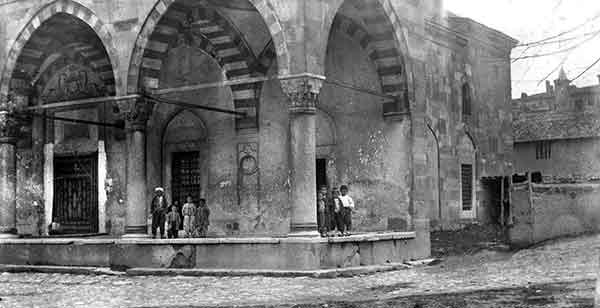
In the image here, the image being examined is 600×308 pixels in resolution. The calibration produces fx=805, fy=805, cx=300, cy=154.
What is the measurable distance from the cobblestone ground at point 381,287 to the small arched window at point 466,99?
8.34 m

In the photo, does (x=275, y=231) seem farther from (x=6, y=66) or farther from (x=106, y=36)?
(x=6, y=66)

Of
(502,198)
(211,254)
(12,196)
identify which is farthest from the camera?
(502,198)

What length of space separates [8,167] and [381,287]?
9384 mm

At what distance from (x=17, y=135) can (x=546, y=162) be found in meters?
28.7

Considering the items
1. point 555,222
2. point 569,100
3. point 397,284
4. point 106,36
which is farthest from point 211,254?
point 569,100

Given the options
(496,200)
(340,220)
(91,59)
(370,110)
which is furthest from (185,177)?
(496,200)

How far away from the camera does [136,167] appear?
1537 cm

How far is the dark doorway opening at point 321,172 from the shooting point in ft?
60.9

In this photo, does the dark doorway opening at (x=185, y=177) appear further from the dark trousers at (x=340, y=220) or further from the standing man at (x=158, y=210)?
the dark trousers at (x=340, y=220)

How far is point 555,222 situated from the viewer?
15.4 meters

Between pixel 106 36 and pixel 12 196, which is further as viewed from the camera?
pixel 12 196

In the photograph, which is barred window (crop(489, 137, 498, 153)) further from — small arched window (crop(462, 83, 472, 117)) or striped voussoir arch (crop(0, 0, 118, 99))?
striped voussoir arch (crop(0, 0, 118, 99))

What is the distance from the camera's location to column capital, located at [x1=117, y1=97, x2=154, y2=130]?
15.4 metres

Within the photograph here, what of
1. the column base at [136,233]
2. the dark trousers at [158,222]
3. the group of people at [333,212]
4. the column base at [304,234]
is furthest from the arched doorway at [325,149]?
the column base at [304,234]
